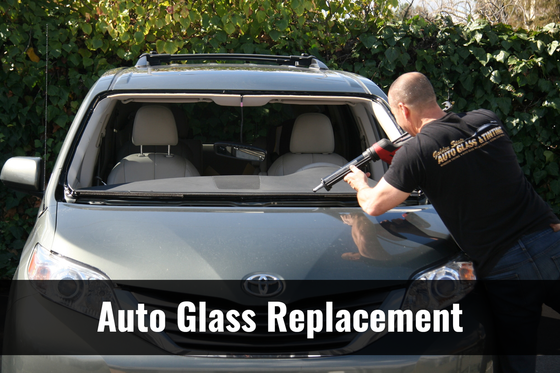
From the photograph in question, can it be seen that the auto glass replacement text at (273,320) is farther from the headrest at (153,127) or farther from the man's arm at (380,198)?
the headrest at (153,127)

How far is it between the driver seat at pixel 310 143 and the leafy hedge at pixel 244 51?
2114mm

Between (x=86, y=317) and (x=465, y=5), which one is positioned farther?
(x=465, y=5)

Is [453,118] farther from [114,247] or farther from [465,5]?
[465,5]

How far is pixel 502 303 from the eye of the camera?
2107 millimetres

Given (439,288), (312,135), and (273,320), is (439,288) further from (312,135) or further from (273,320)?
(312,135)

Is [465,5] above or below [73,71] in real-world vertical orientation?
above

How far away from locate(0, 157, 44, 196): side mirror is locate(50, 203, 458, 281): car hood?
1.28ft

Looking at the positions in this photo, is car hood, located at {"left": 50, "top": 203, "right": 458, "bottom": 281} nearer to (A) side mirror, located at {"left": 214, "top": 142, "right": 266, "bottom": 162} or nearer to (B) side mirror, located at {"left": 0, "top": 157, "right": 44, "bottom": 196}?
(B) side mirror, located at {"left": 0, "top": 157, "right": 44, "bottom": 196}

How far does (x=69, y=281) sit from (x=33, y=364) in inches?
11.6

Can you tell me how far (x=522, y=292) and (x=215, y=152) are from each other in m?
1.67

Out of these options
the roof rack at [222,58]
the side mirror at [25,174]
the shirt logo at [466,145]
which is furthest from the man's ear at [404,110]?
the side mirror at [25,174]

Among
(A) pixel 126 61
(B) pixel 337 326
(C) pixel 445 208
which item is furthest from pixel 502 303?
(A) pixel 126 61

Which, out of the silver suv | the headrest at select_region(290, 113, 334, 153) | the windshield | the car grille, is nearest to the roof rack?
the windshield

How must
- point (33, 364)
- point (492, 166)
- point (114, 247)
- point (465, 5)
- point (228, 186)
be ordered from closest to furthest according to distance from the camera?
point (33, 364) → point (114, 247) → point (492, 166) → point (228, 186) → point (465, 5)
